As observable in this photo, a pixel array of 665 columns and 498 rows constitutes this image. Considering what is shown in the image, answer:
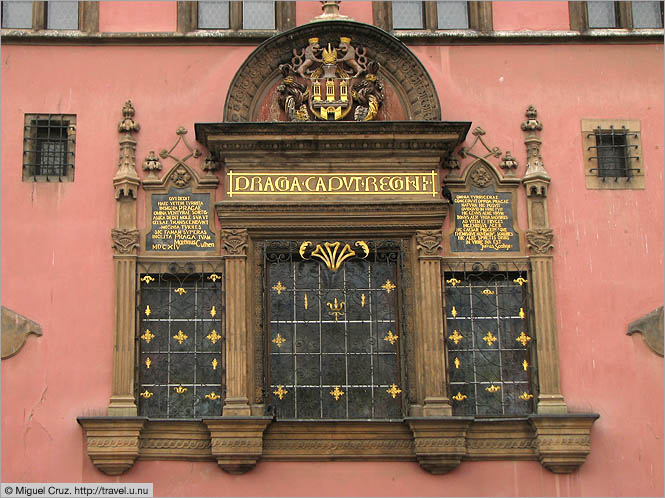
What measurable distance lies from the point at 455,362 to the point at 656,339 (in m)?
2.35

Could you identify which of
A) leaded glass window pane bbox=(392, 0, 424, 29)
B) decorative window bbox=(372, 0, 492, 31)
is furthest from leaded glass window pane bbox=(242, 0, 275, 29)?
leaded glass window pane bbox=(392, 0, 424, 29)

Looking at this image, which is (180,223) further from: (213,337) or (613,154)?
(613,154)

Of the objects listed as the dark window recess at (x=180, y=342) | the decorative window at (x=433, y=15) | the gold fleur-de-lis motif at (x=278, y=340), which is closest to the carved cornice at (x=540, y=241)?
the decorative window at (x=433, y=15)

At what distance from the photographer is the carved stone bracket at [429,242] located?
14.7 m

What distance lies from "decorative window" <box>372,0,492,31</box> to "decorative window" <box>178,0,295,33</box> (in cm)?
113

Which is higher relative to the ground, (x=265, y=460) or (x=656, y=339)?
(x=656, y=339)

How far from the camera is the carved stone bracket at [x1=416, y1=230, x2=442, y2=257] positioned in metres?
14.7

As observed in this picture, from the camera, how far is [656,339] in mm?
14594

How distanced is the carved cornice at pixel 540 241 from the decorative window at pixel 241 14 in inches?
154

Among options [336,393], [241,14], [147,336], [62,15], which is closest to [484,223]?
[336,393]

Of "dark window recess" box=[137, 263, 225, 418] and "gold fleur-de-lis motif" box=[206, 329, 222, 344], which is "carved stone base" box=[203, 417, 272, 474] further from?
"gold fleur-de-lis motif" box=[206, 329, 222, 344]

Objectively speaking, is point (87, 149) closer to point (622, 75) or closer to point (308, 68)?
point (308, 68)

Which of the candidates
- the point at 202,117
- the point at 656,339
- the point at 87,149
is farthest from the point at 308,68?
the point at 656,339

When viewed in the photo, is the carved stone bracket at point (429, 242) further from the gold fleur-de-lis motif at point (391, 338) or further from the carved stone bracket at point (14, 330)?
the carved stone bracket at point (14, 330)
